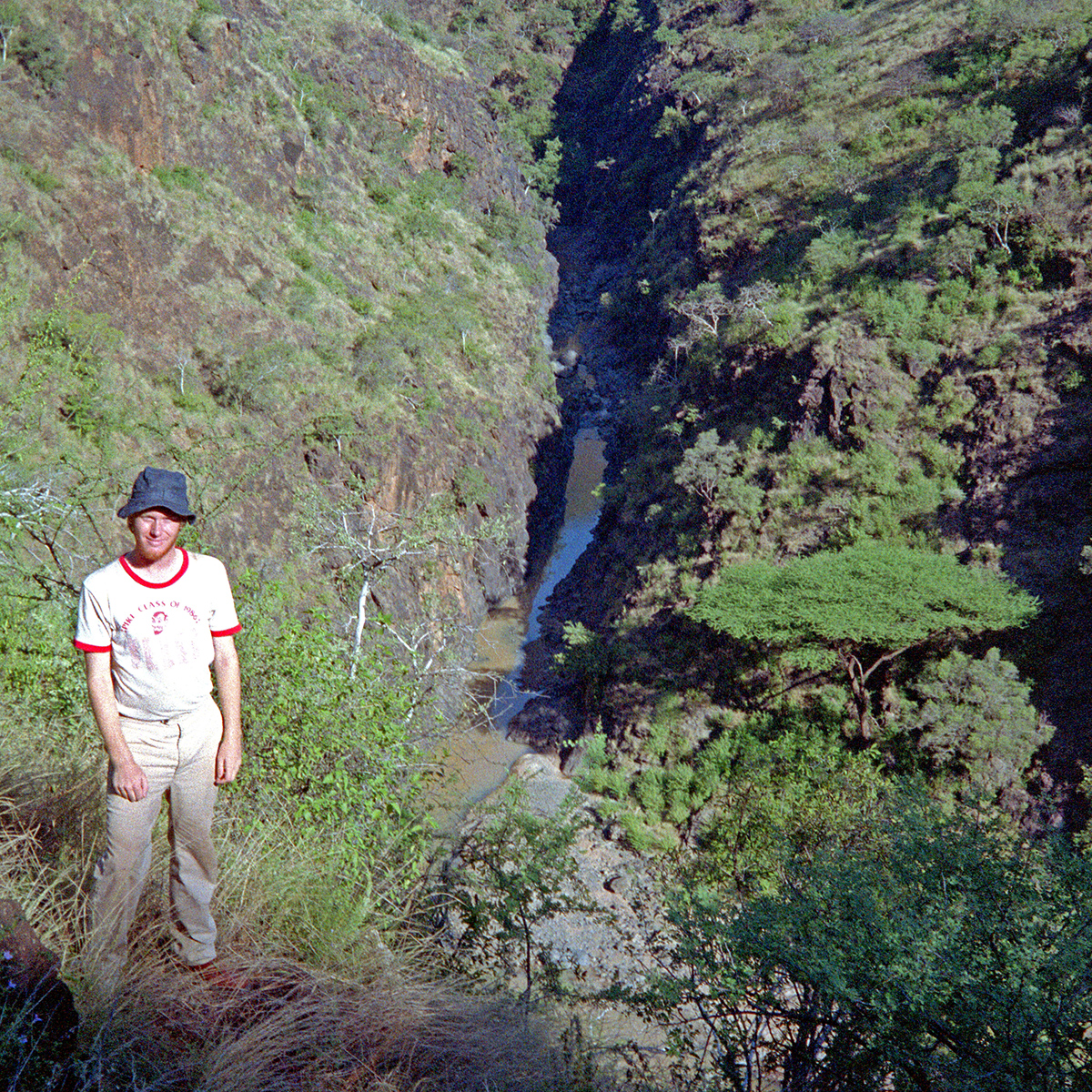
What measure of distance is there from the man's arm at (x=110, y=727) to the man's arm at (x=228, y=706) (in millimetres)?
327

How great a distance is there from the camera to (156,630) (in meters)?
3.14

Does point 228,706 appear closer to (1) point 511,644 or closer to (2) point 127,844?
(2) point 127,844

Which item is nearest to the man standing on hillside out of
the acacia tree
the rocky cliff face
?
the rocky cliff face

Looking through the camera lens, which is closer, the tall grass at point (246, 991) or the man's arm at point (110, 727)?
the tall grass at point (246, 991)

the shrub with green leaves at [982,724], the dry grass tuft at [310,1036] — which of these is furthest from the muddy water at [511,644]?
the shrub with green leaves at [982,724]

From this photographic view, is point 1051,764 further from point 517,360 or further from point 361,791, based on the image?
point 517,360

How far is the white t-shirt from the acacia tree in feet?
49.2

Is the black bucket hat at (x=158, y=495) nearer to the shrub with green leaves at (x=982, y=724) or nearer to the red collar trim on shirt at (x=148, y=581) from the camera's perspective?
the red collar trim on shirt at (x=148, y=581)

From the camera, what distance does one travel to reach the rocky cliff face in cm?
1866

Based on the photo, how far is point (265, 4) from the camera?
3988cm

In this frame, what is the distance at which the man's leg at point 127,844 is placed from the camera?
3.14 metres

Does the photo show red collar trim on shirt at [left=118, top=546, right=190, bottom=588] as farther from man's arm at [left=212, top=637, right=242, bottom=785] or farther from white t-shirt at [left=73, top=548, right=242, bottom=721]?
man's arm at [left=212, top=637, right=242, bottom=785]

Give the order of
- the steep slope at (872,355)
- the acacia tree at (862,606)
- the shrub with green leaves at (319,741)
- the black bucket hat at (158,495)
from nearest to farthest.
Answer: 1. the black bucket hat at (158,495)
2. the shrub with green leaves at (319,741)
3. the acacia tree at (862,606)
4. the steep slope at (872,355)

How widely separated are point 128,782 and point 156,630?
0.57 metres
